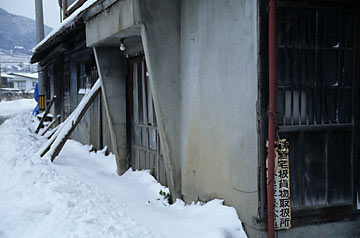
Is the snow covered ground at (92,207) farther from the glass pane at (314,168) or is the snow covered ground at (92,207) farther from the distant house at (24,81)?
the distant house at (24,81)

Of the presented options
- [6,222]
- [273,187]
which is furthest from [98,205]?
[273,187]

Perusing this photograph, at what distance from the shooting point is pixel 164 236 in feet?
13.9

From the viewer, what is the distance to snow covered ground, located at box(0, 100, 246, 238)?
168 inches

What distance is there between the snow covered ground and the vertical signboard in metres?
0.47

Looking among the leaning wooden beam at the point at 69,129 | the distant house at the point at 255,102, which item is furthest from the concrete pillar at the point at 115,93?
the distant house at the point at 255,102

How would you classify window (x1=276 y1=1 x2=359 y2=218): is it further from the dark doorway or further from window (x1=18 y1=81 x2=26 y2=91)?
window (x1=18 y1=81 x2=26 y2=91)

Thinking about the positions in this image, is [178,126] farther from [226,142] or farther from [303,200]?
[303,200]

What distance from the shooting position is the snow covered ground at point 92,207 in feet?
14.0

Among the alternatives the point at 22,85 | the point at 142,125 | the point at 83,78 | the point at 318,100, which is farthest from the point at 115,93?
the point at 22,85

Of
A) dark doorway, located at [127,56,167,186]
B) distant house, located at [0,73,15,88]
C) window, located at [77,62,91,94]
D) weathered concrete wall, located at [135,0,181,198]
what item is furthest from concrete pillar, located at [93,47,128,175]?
distant house, located at [0,73,15,88]

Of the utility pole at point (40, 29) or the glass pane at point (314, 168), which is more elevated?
Answer: the utility pole at point (40, 29)

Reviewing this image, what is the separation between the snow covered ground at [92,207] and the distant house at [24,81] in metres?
58.1

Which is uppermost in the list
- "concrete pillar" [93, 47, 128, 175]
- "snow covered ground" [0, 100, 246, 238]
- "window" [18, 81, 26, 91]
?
"window" [18, 81, 26, 91]

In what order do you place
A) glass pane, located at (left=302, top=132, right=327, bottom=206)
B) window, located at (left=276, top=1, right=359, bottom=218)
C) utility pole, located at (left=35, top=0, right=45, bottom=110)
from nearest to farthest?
window, located at (left=276, top=1, right=359, bottom=218) → glass pane, located at (left=302, top=132, right=327, bottom=206) → utility pole, located at (left=35, top=0, right=45, bottom=110)
